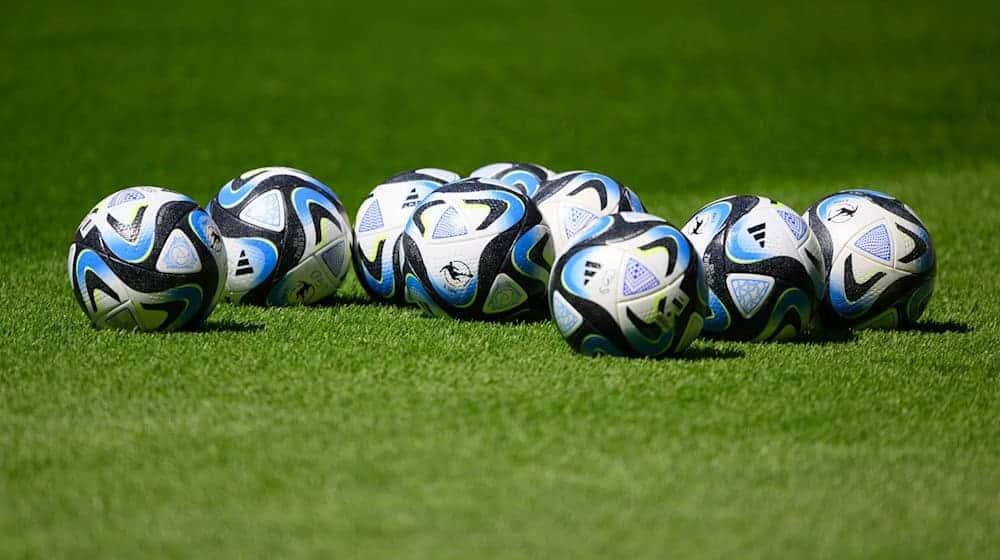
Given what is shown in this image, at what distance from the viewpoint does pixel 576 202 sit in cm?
1093

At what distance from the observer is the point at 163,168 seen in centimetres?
2267

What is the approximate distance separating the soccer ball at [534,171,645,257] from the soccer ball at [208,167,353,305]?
6.08ft

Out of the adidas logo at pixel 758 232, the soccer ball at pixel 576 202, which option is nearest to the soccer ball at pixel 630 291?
the adidas logo at pixel 758 232

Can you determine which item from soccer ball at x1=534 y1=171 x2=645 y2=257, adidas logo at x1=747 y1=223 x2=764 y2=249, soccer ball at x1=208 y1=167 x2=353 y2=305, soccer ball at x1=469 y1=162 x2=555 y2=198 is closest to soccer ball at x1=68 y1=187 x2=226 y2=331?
soccer ball at x1=208 y1=167 x2=353 y2=305

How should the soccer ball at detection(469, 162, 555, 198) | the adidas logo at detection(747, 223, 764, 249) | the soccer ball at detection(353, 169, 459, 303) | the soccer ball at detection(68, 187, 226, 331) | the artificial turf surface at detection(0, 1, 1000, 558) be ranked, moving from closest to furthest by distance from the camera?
the artificial turf surface at detection(0, 1, 1000, 558) → the soccer ball at detection(68, 187, 226, 331) → the adidas logo at detection(747, 223, 764, 249) → the soccer ball at detection(353, 169, 459, 303) → the soccer ball at detection(469, 162, 555, 198)

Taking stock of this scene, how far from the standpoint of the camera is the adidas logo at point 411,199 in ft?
37.2

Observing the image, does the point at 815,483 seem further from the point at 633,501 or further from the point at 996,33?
the point at 996,33

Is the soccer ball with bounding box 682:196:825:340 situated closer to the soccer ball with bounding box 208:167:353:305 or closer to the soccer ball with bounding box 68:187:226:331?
the soccer ball with bounding box 208:167:353:305

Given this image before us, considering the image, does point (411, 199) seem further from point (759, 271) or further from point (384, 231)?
point (759, 271)

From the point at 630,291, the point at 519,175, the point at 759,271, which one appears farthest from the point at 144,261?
the point at 759,271

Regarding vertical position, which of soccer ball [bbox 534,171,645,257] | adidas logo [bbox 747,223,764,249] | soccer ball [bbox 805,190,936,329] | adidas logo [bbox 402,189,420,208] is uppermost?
adidas logo [bbox 402,189,420,208]

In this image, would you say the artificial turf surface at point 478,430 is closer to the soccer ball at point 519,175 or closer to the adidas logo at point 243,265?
the adidas logo at point 243,265

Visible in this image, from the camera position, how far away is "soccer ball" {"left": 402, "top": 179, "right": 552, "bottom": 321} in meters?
10.1

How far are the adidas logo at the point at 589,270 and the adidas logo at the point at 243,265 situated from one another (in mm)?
3376
